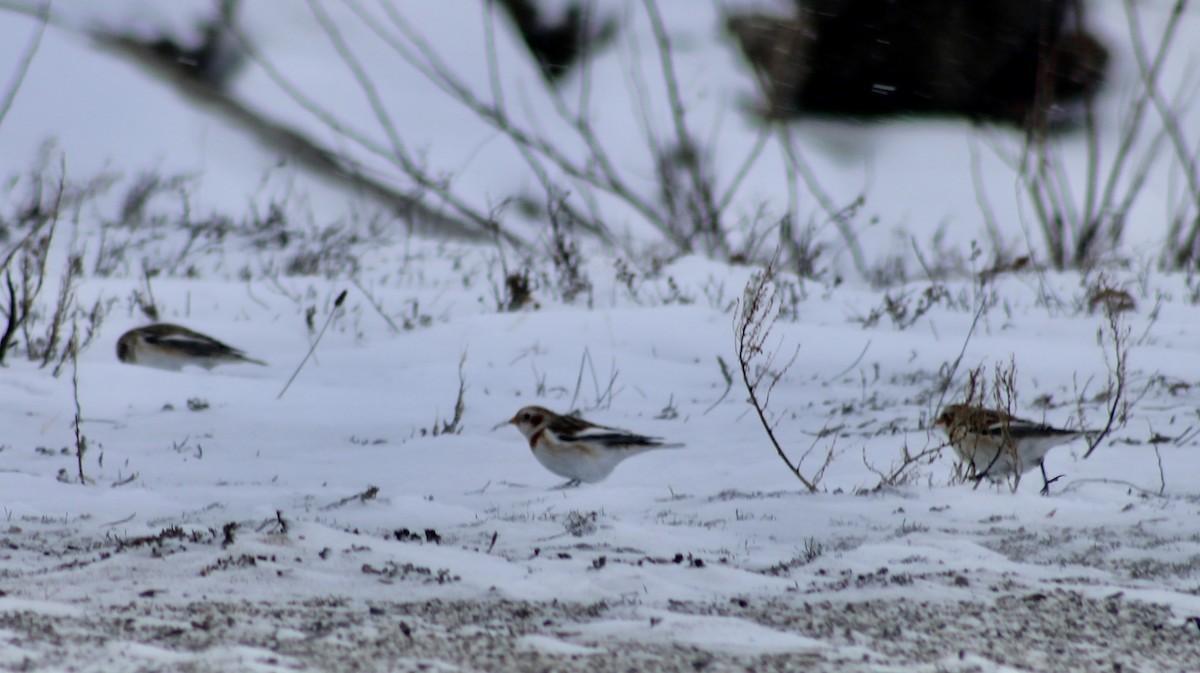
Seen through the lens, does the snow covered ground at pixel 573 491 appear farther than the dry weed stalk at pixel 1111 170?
No

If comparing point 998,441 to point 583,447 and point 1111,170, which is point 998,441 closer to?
point 583,447

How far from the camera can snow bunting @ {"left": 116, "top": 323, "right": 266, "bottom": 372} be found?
649 cm

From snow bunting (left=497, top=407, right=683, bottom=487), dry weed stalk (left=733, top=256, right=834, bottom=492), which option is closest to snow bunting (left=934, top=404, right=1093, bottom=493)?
dry weed stalk (left=733, top=256, right=834, bottom=492)

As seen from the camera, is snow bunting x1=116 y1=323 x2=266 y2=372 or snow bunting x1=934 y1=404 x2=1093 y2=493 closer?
snow bunting x1=934 y1=404 x2=1093 y2=493

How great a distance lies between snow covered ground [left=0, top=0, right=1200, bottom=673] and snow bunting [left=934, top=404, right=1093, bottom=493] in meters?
0.11

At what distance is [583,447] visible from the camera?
169 inches

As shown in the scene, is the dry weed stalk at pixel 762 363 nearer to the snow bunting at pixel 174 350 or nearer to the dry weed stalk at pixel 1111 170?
the snow bunting at pixel 174 350

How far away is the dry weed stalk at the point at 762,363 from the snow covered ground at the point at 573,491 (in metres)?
0.08

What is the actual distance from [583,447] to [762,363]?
2513mm

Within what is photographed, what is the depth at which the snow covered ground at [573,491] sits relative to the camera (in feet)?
7.38

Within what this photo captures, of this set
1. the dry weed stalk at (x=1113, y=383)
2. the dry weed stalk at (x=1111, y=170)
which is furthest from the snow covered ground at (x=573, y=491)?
the dry weed stalk at (x=1111, y=170)

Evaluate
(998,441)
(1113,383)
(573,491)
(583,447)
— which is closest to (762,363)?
(1113,383)

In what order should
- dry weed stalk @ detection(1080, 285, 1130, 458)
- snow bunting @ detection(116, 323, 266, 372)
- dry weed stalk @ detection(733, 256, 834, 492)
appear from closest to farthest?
dry weed stalk @ detection(733, 256, 834, 492)
dry weed stalk @ detection(1080, 285, 1130, 458)
snow bunting @ detection(116, 323, 266, 372)

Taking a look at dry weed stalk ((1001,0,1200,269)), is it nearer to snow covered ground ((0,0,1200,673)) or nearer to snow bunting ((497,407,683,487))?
snow covered ground ((0,0,1200,673))
